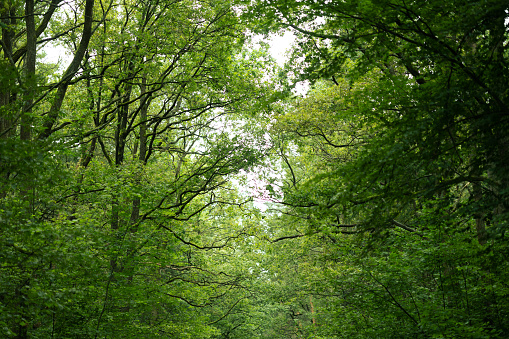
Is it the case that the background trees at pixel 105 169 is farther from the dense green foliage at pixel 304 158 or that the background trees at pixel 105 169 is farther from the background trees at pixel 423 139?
the background trees at pixel 423 139

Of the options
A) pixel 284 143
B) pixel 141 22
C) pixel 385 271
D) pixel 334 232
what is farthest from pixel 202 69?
pixel 385 271

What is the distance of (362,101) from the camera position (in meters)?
5.96

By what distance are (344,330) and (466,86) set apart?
8.30m

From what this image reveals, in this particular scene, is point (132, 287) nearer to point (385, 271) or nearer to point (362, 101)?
point (385, 271)

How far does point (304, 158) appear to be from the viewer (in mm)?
17359

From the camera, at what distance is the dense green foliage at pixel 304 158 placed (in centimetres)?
421

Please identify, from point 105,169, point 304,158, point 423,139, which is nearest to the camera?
point 423,139

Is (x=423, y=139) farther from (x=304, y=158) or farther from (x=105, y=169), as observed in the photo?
(x=304, y=158)

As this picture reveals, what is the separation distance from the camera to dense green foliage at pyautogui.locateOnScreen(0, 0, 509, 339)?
4207mm

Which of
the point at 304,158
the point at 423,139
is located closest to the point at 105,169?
the point at 423,139

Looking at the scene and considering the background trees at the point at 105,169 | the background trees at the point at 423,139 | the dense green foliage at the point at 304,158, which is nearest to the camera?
the background trees at the point at 423,139

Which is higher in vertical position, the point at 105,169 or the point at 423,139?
the point at 105,169

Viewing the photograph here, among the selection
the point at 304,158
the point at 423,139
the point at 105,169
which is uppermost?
the point at 304,158

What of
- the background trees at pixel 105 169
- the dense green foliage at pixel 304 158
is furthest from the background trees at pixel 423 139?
the background trees at pixel 105 169
